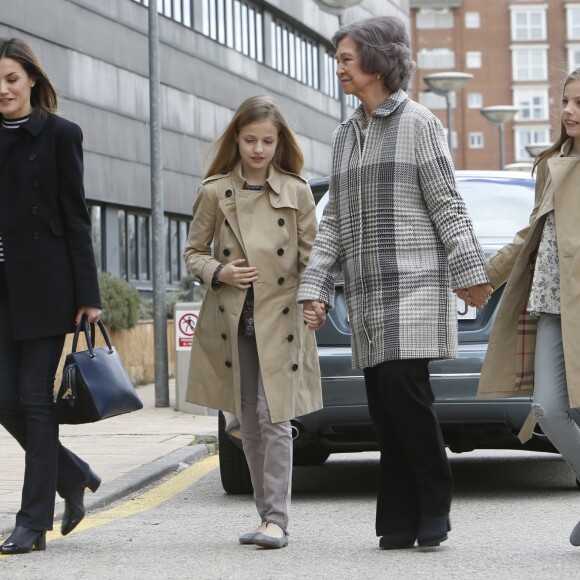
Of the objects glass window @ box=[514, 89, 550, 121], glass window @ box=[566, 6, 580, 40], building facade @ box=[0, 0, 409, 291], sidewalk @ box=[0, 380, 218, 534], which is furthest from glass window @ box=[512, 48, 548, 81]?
sidewalk @ box=[0, 380, 218, 534]

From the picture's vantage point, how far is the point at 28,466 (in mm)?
5863

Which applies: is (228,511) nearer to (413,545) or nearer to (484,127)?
(413,545)

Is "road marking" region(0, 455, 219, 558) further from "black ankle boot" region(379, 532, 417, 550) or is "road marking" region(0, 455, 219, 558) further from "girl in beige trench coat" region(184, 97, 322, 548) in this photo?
"black ankle boot" region(379, 532, 417, 550)

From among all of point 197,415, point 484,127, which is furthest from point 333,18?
point 484,127

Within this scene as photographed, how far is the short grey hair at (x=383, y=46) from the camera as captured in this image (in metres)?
5.73

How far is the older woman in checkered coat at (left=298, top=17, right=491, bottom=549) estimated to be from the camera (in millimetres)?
5594

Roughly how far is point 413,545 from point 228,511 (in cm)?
181

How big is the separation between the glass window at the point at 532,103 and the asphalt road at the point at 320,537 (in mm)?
95548

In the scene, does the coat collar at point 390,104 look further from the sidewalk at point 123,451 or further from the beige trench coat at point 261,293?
the sidewalk at point 123,451

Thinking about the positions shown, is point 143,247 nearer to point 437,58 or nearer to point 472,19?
point 437,58

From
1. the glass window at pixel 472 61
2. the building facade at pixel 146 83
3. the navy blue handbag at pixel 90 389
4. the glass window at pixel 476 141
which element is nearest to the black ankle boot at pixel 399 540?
the navy blue handbag at pixel 90 389

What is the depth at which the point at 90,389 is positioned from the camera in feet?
19.1

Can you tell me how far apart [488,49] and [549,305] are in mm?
98419

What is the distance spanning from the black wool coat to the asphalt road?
92cm
